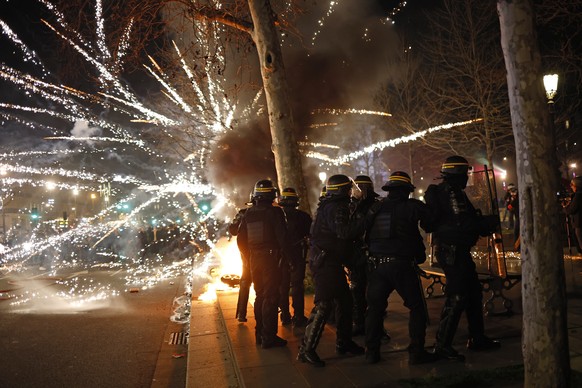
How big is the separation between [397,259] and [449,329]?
84 cm

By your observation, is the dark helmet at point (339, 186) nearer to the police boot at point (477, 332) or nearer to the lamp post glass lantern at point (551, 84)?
the police boot at point (477, 332)

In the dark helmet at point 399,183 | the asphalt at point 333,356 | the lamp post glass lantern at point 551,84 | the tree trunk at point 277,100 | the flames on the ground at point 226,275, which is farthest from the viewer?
the flames on the ground at point 226,275

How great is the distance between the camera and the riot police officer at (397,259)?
4.26 m

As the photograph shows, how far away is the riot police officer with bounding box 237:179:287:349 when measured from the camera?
5.15 metres

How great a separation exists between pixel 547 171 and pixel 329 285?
2.24 metres

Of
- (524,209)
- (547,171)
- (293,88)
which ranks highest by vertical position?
(293,88)

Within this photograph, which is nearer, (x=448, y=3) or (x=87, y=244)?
(x=448, y=3)

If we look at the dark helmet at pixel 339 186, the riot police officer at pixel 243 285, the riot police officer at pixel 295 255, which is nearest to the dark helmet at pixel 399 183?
the dark helmet at pixel 339 186

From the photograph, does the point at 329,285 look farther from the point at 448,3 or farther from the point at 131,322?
the point at 448,3

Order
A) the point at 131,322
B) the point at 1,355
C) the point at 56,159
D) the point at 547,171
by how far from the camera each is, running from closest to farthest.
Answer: the point at 547,171
the point at 1,355
the point at 131,322
the point at 56,159

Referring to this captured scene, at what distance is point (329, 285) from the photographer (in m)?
4.54

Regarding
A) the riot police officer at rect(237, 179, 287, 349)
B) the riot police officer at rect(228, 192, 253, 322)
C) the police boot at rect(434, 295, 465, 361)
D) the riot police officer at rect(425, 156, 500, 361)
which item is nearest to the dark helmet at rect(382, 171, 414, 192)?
the riot police officer at rect(425, 156, 500, 361)

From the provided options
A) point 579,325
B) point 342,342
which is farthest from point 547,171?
point 579,325

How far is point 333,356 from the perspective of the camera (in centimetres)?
472
